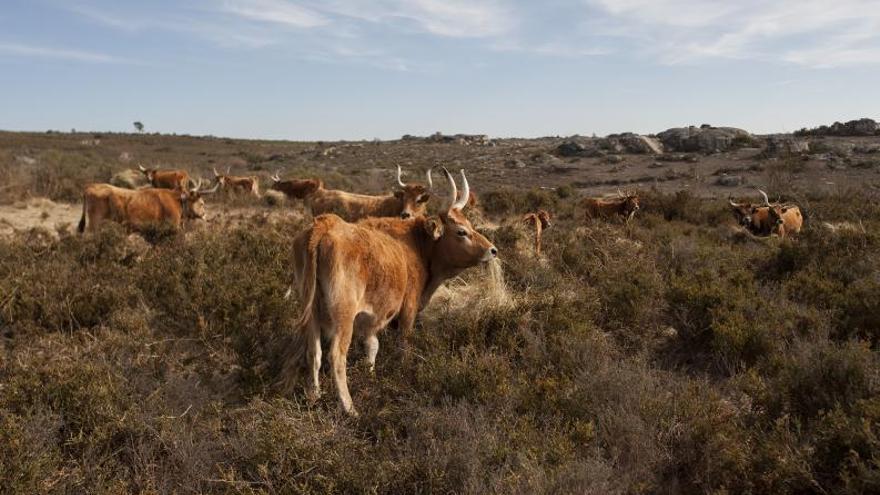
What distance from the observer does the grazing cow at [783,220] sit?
13.1m

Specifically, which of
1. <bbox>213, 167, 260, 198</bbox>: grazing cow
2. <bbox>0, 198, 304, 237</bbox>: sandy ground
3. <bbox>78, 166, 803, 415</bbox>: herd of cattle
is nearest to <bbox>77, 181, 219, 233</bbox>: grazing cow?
<bbox>0, 198, 304, 237</bbox>: sandy ground

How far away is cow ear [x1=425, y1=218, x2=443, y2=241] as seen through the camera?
216 inches

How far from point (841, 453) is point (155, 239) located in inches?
355

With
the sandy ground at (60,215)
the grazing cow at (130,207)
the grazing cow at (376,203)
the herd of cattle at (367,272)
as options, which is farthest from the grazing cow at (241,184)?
the herd of cattle at (367,272)

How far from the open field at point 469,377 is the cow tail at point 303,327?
160 mm

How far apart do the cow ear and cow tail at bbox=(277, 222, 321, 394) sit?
1.34 meters

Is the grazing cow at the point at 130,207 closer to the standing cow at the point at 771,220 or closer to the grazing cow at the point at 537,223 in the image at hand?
the grazing cow at the point at 537,223

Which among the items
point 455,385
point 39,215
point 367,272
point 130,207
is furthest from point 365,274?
point 39,215

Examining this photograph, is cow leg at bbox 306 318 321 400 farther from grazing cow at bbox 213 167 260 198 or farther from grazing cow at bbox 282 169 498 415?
grazing cow at bbox 213 167 260 198

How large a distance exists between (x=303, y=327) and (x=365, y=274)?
0.63 meters

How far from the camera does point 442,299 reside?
22.3ft

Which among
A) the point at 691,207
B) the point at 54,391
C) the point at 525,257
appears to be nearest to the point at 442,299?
the point at 525,257

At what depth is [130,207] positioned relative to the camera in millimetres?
10047

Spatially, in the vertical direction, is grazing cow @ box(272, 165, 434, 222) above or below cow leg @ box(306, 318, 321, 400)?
above
